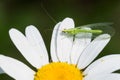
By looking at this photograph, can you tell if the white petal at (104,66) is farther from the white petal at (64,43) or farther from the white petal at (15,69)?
the white petal at (15,69)

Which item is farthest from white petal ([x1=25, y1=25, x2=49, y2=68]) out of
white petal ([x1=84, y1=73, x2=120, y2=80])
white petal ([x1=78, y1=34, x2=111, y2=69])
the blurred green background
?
the blurred green background

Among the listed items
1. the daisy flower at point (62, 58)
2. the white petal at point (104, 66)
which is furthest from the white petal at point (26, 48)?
the white petal at point (104, 66)

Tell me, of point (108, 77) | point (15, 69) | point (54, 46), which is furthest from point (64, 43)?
point (108, 77)

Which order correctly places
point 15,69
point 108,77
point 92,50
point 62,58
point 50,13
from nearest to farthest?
point 108,77
point 15,69
point 92,50
point 62,58
point 50,13

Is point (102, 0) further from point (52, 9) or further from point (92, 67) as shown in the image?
point (92, 67)

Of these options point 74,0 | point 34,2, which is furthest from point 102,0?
point 34,2

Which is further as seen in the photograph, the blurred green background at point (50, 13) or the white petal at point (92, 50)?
the blurred green background at point (50, 13)

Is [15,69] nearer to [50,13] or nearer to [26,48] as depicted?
[26,48]

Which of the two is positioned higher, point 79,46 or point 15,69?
point 79,46
